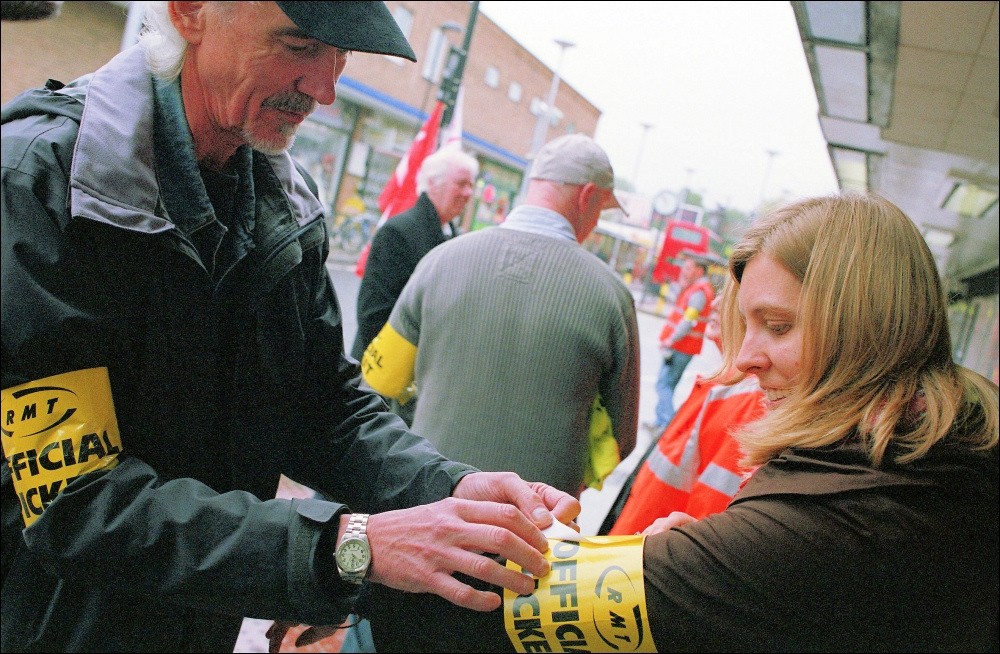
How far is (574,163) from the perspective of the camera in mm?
2545

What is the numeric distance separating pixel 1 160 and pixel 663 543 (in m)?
1.09

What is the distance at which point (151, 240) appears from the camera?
113 cm

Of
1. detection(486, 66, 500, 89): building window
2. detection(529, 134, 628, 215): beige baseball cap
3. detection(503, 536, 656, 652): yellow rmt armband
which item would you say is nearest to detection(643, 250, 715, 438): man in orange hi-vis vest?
detection(529, 134, 628, 215): beige baseball cap

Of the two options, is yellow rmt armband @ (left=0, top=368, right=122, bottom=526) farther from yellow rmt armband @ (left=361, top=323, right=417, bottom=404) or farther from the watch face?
yellow rmt armband @ (left=361, top=323, right=417, bottom=404)

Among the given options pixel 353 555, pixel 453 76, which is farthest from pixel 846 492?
pixel 453 76

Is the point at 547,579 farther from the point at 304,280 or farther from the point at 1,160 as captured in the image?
the point at 1,160

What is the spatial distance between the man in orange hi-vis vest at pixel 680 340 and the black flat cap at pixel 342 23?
286 inches

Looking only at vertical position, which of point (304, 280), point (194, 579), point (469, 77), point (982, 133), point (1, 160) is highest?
point (469, 77)

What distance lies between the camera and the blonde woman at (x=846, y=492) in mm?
1105

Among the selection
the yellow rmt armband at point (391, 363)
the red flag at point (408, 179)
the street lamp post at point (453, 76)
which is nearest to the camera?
the yellow rmt armband at point (391, 363)

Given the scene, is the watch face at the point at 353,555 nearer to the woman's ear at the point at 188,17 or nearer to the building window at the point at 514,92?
the woman's ear at the point at 188,17

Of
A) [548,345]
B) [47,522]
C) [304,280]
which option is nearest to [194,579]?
[47,522]

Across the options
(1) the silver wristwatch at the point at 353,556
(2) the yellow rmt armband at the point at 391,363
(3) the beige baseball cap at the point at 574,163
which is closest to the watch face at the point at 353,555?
(1) the silver wristwatch at the point at 353,556

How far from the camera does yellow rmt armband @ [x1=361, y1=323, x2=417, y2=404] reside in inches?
98.0
